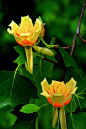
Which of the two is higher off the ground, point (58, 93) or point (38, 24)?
point (38, 24)

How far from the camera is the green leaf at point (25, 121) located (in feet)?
2.69

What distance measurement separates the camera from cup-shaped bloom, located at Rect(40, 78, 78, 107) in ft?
2.34

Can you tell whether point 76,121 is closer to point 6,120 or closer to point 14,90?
point 14,90

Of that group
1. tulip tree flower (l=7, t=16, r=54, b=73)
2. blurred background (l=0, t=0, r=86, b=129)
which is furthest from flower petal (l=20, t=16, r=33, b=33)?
blurred background (l=0, t=0, r=86, b=129)

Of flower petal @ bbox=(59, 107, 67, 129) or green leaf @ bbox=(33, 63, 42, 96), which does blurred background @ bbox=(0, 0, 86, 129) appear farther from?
flower petal @ bbox=(59, 107, 67, 129)

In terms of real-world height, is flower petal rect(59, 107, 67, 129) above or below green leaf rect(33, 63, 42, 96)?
below

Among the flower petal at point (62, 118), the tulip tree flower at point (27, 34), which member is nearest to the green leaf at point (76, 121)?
the flower petal at point (62, 118)

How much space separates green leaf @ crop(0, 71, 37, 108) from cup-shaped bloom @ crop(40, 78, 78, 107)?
10 centimetres

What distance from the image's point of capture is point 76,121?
2.60 feet

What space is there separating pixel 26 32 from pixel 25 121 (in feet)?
0.88

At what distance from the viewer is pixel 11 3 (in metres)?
3.02

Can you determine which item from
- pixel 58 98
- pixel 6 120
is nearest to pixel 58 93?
pixel 58 98

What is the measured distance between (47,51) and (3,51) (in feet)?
6.34

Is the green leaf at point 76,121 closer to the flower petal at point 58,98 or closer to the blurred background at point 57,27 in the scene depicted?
the flower petal at point 58,98
